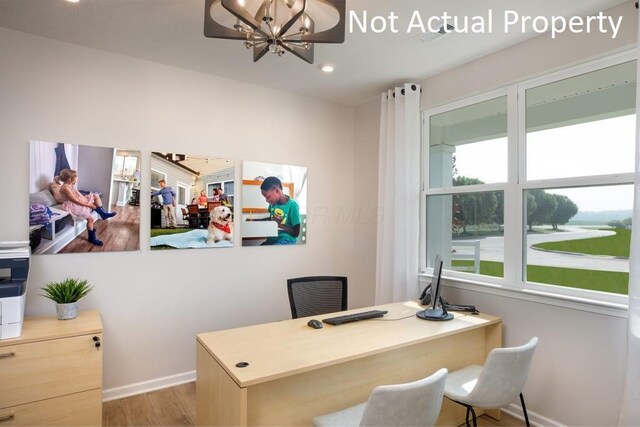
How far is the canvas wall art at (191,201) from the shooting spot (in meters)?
3.02

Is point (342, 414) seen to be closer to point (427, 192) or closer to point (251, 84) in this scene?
point (427, 192)

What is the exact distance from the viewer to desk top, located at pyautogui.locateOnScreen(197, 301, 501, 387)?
167 cm

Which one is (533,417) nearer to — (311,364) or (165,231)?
(311,364)

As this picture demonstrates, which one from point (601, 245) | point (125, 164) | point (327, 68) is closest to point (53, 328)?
point (125, 164)

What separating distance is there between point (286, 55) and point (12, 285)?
245 centimetres

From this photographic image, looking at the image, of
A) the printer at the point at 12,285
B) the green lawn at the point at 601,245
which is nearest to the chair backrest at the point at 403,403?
the green lawn at the point at 601,245

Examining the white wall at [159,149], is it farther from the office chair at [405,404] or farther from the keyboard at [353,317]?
the office chair at [405,404]

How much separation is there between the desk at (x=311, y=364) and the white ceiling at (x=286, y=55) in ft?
6.71

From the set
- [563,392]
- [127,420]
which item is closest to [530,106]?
[563,392]

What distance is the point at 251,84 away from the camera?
3504mm

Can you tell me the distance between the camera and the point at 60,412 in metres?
2.19

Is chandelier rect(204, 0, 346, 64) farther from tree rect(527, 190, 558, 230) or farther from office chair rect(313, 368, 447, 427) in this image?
tree rect(527, 190, 558, 230)

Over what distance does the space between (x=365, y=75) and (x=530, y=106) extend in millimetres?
1397

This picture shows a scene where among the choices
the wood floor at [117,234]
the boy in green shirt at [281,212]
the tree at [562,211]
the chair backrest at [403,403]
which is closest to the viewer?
the chair backrest at [403,403]
